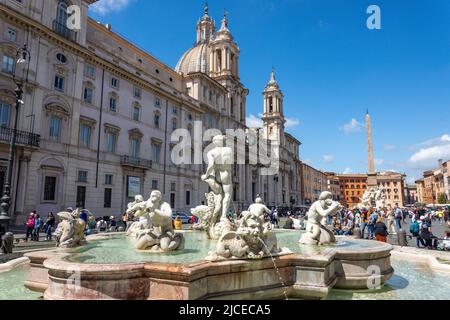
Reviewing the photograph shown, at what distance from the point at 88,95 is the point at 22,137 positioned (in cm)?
736

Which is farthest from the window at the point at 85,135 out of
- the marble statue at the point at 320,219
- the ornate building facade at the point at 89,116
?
the marble statue at the point at 320,219

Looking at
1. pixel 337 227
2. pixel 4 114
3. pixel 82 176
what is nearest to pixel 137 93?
pixel 82 176

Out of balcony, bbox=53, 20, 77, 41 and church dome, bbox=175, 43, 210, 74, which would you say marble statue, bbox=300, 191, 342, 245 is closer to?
balcony, bbox=53, 20, 77, 41

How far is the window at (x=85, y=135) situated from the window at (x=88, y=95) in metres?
2.09

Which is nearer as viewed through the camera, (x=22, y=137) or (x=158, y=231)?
(x=158, y=231)

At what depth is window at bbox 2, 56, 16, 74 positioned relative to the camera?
20013 millimetres

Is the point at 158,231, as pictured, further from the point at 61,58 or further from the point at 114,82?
the point at 114,82

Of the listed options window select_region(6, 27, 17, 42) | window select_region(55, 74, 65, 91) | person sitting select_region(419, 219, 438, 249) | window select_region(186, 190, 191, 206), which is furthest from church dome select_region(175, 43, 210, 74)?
person sitting select_region(419, 219, 438, 249)

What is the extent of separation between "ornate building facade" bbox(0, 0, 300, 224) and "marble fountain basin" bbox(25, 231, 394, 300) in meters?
18.0

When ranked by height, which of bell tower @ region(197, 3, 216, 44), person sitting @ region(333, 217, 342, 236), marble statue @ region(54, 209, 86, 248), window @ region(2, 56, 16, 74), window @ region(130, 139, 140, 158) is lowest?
person sitting @ region(333, 217, 342, 236)

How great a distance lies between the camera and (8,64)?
20.2 meters
